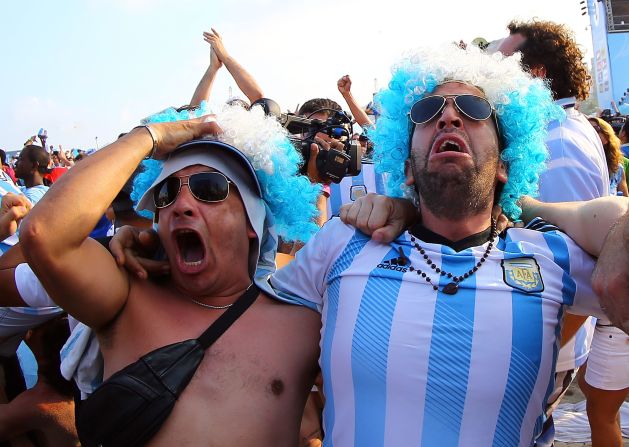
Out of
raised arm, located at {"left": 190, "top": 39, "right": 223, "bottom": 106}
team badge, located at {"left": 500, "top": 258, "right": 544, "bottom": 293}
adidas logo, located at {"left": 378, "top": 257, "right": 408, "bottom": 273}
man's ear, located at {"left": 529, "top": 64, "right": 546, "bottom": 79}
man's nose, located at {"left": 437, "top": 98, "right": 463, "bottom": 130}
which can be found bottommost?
team badge, located at {"left": 500, "top": 258, "right": 544, "bottom": 293}

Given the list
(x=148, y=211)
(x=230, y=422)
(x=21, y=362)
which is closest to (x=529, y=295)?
(x=230, y=422)

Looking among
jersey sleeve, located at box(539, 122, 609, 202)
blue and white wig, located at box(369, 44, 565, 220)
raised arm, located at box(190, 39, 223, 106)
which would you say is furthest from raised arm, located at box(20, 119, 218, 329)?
raised arm, located at box(190, 39, 223, 106)

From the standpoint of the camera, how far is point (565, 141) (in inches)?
116

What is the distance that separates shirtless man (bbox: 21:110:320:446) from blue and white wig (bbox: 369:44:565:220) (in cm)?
69

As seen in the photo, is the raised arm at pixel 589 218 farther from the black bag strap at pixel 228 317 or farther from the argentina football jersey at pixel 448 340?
the black bag strap at pixel 228 317

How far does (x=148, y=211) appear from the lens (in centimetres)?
247

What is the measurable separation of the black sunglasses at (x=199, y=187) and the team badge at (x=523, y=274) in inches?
43.2

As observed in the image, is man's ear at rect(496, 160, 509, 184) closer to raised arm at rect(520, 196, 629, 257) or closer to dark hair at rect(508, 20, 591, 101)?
raised arm at rect(520, 196, 629, 257)

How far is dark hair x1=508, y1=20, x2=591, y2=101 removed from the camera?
324cm

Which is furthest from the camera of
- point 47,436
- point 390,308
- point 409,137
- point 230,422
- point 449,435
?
point 47,436

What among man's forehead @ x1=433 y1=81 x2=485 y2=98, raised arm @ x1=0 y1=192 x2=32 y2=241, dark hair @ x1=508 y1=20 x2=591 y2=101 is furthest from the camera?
dark hair @ x1=508 y1=20 x2=591 y2=101

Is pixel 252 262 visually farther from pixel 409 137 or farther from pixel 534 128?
pixel 534 128

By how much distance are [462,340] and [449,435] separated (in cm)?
28

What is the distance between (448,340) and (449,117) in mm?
826
